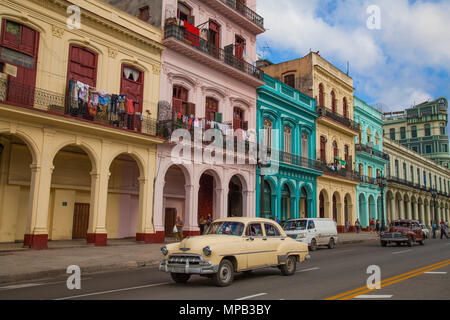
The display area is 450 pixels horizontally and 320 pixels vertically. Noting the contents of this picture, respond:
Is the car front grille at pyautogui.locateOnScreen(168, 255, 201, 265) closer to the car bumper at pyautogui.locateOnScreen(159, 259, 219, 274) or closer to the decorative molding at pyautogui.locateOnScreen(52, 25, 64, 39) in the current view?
the car bumper at pyautogui.locateOnScreen(159, 259, 219, 274)

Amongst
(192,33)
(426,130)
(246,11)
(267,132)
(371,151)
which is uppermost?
(426,130)

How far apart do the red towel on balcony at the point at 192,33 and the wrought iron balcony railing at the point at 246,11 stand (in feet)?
12.1

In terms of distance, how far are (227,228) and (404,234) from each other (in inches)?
663

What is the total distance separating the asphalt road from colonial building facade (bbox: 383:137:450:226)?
39658 millimetres

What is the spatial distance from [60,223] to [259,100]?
15.3m

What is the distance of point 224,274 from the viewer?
9.01 m

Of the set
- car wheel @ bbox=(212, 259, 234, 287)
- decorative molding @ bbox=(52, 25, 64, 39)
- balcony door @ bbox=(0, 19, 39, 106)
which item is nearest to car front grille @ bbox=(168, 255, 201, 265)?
car wheel @ bbox=(212, 259, 234, 287)

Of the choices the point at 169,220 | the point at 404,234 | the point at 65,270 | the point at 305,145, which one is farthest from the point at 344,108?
the point at 65,270

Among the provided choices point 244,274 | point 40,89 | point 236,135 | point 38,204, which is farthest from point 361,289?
point 236,135

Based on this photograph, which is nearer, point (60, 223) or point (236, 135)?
point (60, 223)

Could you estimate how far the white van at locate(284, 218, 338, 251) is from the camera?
20812 millimetres

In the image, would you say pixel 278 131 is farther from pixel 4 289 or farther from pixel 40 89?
pixel 4 289

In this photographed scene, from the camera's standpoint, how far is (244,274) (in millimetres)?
11109

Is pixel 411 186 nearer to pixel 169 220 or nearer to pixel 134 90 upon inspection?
pixel 169 220
